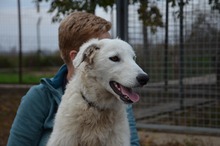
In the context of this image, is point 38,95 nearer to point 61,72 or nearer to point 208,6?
point 61,72

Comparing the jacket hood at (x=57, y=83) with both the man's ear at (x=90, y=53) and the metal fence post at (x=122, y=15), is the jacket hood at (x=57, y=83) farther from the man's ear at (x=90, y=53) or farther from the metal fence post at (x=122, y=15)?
the metal fence post at (x=122, y=15)

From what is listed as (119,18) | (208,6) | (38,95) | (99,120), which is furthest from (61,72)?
(208,6)

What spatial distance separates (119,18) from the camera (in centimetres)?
588

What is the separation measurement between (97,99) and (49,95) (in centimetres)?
32

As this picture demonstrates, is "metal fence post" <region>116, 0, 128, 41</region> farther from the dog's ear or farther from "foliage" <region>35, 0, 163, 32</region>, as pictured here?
the dog's ear

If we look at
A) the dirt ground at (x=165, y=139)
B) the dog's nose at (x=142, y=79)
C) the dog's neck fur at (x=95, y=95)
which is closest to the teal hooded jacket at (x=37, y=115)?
the dog's neck fur at (x=95, y=95)

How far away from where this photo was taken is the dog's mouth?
244cm

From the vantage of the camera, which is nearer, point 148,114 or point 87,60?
point 87,60

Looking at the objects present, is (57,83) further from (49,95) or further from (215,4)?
(215,4)

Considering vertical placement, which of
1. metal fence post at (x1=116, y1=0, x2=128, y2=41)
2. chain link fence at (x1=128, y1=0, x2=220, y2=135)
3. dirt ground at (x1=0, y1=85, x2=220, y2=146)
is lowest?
dirt ground at (x1=0, y1=85, x2=220, y2=146)

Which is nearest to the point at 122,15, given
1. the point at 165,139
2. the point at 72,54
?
the point at 165,139

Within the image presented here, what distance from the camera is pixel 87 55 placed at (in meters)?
2.63

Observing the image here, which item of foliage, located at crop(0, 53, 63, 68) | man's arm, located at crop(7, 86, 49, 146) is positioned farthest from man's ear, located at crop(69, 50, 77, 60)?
foliage, located at crop(0, 53, 63, 68)

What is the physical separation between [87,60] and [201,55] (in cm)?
390
